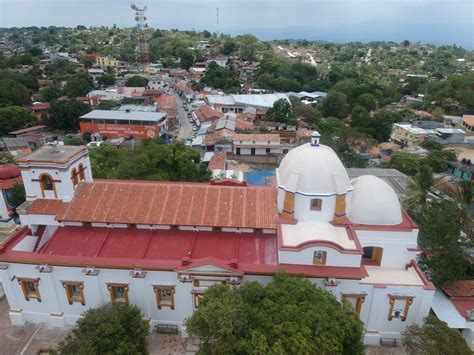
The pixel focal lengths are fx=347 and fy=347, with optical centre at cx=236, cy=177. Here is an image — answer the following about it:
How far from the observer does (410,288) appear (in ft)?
63.0

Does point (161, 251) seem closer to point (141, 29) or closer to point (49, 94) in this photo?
point (49, 94)

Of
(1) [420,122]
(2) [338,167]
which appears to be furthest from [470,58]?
(2) [338,167]

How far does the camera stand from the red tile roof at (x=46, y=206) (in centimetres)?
2156

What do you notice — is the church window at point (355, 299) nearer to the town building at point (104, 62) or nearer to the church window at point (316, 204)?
the church window at point (316, 204)

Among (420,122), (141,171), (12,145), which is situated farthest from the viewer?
(420,122)

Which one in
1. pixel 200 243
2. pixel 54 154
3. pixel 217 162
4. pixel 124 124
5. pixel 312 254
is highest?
pixel 54 154

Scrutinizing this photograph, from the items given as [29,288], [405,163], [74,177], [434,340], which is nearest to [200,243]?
[74,177]

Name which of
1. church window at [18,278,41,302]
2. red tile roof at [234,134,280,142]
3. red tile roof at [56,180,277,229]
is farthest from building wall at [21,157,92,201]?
red tile roof at [234,134,280,142]

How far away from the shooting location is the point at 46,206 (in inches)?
860

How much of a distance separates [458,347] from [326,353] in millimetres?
6961

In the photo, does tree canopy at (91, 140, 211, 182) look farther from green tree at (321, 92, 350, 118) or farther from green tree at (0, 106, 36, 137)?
green tree at (321, 92, 350, 118)

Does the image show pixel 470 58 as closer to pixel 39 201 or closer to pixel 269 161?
pixel 269 161

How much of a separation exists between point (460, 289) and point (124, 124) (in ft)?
186

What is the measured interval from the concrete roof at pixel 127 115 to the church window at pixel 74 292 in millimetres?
45509
